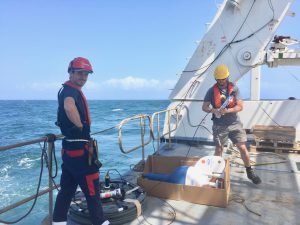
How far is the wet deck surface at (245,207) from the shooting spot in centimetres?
367

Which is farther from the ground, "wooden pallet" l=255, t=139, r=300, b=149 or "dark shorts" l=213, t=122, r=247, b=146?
"dark shorts" l=213, t=122, r=247, b=146

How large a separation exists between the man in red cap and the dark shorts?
2.56 metres

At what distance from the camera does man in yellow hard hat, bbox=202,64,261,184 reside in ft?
15.7

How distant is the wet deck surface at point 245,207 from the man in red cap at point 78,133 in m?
0.87

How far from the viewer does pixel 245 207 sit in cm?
402

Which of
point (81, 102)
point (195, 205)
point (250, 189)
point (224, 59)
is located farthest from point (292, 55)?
point (81, 102)

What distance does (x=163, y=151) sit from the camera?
24.2ft

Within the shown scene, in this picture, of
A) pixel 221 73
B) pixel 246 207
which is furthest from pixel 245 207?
pixel 221 73

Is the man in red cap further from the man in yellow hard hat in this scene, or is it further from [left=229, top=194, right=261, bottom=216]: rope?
the man in yellow hard hat

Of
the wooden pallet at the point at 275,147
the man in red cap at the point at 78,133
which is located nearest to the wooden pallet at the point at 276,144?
the wooden pallet at the point at 275,147

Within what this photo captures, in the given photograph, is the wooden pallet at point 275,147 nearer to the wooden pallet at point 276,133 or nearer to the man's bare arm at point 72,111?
the wooden pallet at point 276,133

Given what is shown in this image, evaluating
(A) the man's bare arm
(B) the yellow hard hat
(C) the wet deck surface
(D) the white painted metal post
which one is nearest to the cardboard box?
(C) the wet deck surface

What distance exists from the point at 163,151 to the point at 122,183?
298 cm

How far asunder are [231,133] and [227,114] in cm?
32
